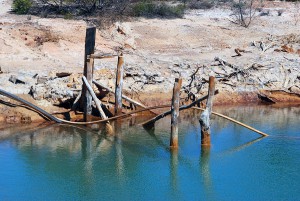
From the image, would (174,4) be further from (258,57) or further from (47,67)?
→ (47,67)

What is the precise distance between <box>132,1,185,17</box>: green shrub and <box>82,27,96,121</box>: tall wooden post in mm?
8662

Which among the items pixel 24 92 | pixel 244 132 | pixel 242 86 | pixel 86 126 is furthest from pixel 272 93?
pixel 24 92

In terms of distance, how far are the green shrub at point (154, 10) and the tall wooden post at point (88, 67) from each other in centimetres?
866

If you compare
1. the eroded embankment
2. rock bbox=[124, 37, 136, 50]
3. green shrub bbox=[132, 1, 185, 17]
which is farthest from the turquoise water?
green shrub bbox=[132, 1, 185, 17]

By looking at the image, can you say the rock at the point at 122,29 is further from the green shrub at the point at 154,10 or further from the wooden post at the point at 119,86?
the wooden post at the point at 119,86

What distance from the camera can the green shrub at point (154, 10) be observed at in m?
23.1

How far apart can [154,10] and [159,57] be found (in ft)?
16.0

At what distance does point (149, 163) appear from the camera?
40.6 ft

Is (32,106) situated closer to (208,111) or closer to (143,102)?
(143,102)

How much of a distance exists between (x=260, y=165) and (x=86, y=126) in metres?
4.55

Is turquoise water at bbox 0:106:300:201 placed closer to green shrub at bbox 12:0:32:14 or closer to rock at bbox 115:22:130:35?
rock at bbox 115:22:130:35

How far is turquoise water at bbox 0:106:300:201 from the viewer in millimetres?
10844

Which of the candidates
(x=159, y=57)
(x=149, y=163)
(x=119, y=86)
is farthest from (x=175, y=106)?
(x=159, y=57)

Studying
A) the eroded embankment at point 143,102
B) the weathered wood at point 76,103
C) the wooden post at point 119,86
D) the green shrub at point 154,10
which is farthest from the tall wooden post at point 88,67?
the green shrub at point 154,10
